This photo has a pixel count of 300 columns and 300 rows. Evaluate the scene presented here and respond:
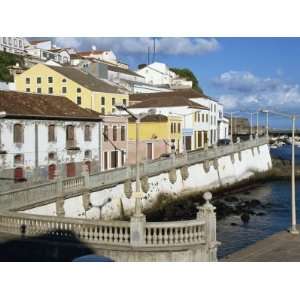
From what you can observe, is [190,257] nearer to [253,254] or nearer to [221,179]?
[253,254]

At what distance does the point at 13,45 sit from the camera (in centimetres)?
8494

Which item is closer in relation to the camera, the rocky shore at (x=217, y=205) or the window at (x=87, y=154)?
the rocky shore at (x=217, y=205)

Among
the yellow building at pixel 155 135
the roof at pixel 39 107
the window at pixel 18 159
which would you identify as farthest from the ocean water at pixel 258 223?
the window at pixel 18 159

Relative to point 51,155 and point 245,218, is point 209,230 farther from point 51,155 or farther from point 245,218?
point 245,218

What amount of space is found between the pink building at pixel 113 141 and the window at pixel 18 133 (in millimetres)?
8530

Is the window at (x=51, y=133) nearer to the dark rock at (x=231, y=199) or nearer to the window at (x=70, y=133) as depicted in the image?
the window at (x=70, y=133)

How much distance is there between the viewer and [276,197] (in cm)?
4731

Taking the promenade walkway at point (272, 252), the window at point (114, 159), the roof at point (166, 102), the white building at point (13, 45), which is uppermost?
the white building at point (13, 45)

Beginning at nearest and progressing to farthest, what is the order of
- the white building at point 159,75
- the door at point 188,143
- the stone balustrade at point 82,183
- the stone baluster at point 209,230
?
the stone baluster at point 209,230, the stone balustrade at point 82,183, the door at point 188,143, the white building at point 159,75

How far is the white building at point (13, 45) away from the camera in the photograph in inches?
3170

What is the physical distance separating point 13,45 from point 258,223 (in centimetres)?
6431

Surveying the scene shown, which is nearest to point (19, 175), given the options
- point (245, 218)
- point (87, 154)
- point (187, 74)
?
point (87, 154)

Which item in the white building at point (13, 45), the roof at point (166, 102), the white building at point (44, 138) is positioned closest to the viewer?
the white building at point (44, 138)

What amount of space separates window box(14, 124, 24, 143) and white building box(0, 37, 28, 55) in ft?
175
